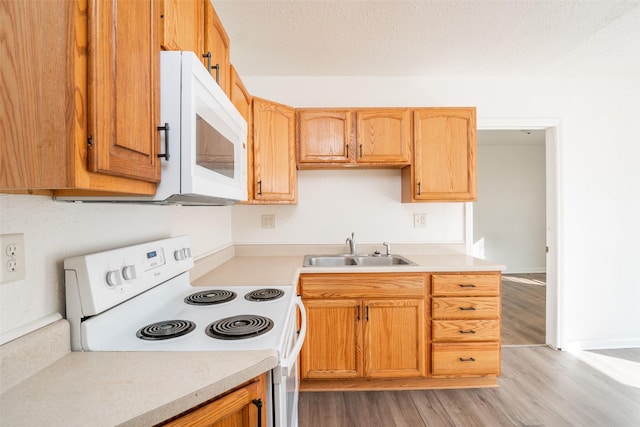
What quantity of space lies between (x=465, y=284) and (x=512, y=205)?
4.19 metres

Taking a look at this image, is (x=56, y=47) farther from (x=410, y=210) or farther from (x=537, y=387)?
(x=537, y=387)

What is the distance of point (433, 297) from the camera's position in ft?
6.46

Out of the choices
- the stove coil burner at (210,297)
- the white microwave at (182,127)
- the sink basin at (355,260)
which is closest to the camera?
the white microwave at (182,127)

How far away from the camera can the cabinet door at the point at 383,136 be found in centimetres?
221

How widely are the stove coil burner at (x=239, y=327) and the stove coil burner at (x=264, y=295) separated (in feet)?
0.68

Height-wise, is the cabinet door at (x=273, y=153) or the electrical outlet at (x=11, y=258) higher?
the cabinet door at (x=273, y=153)

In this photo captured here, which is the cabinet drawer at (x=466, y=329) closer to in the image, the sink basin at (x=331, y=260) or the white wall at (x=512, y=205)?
the sink basin at (x=331, y=260)

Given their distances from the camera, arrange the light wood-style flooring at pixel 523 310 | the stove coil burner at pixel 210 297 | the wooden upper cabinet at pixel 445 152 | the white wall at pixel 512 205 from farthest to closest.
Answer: the white wall at pixel 512 205
the light wood-style flooring at pixel 523 310
the wooden upper cabinet at pixel 445 152
the stove coil burner at pixel 210 297

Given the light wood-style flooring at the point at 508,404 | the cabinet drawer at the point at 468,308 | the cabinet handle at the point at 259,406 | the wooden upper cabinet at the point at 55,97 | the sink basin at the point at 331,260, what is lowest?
the light wood-style flooring at the point at 508,404

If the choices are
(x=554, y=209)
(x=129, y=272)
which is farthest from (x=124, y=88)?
(x=554, y=209)

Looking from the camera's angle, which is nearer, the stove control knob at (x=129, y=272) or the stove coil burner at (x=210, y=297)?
the stove control knob at (x=129, y=272)

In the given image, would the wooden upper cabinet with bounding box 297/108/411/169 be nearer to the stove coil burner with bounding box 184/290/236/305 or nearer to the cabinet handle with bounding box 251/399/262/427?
the stove coil burner with bounding box 184/290/236/305

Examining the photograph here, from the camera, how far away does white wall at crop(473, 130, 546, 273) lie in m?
5.30

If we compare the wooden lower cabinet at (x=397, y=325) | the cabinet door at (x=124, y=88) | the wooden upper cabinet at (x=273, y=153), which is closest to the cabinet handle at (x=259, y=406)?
the cabinet door at (x=124, y=88)
